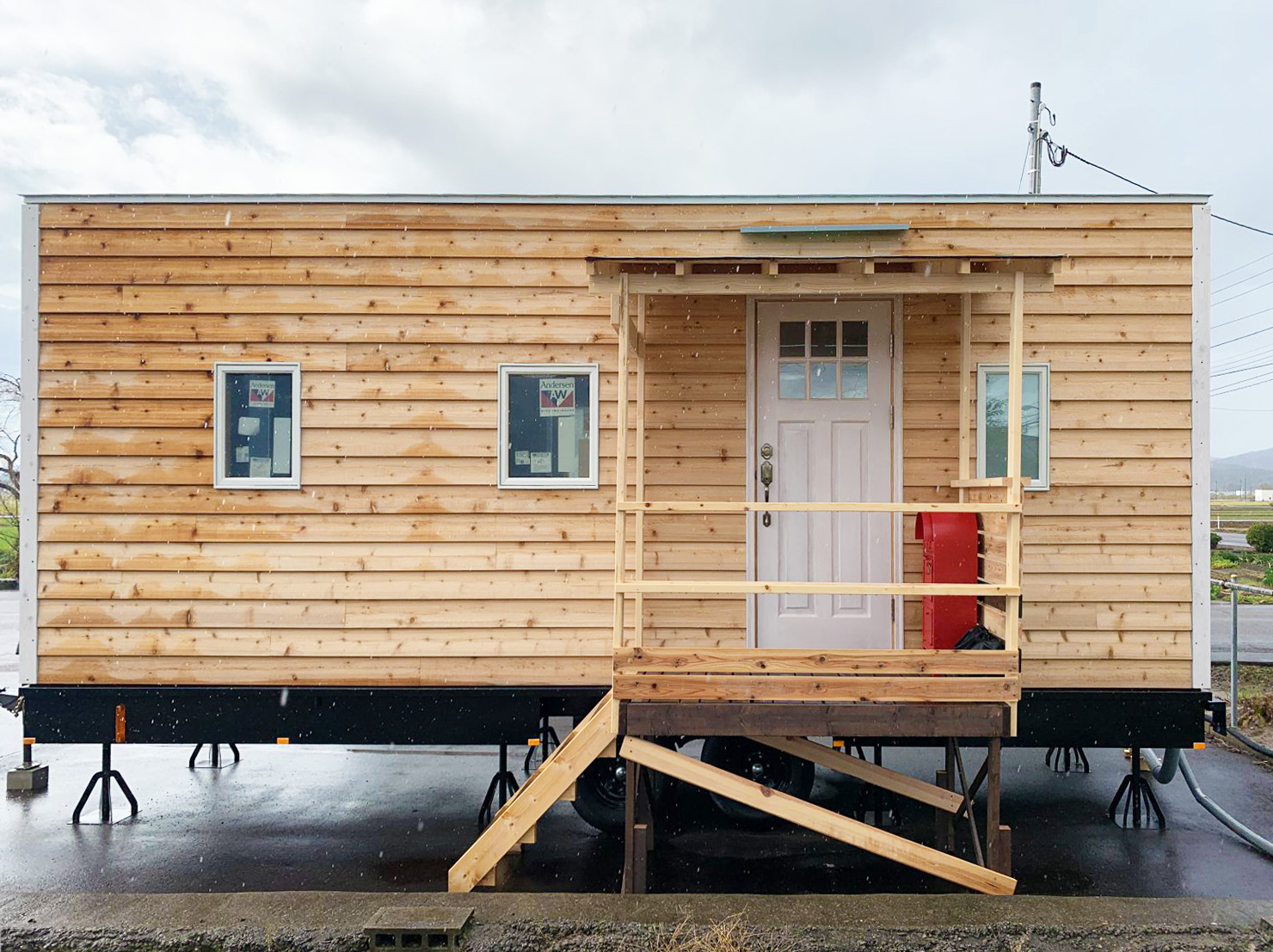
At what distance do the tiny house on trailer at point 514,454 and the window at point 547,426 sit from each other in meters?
0.02

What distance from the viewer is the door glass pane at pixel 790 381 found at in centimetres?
546

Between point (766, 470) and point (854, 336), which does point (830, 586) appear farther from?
point (854, 336)

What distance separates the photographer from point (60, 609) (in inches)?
208

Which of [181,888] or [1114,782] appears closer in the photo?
[181,888]

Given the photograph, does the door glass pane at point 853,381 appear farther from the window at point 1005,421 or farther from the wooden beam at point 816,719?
the wooden beam at point 816,719

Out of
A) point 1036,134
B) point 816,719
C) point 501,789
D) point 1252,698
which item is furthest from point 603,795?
point 1036,134

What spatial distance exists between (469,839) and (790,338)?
375 cm

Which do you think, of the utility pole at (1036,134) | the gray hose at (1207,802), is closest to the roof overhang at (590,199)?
the gray hose at (1207,802)

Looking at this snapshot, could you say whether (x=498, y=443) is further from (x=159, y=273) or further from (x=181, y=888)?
(x=181, y=888)

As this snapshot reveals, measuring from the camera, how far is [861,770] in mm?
5211

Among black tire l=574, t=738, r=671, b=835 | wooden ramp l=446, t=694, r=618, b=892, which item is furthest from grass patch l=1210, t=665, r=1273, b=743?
wooden ramp l=446, t=694, r=618, b=892

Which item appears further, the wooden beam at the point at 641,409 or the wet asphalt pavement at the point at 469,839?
the wooden beam at the point at 641,409

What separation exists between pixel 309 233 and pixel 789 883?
466 cm

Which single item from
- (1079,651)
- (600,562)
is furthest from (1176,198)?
(600,562)
